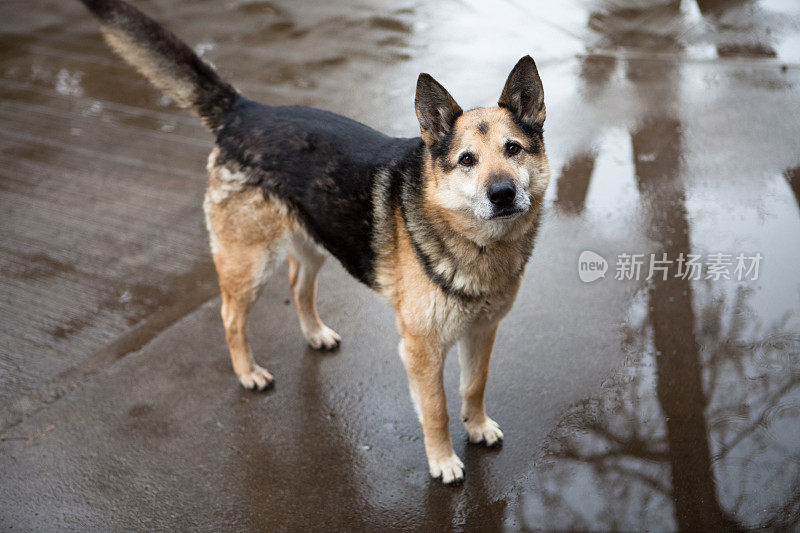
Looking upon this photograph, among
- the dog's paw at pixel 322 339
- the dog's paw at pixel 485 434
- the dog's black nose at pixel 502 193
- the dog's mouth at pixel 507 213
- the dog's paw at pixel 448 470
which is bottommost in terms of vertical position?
the dog's paw at pixel 322 339

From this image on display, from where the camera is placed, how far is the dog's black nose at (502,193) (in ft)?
9.29

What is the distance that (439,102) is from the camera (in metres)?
3.10

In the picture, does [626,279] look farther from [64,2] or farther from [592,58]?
[64,2]

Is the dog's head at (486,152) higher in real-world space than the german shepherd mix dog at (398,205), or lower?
higher

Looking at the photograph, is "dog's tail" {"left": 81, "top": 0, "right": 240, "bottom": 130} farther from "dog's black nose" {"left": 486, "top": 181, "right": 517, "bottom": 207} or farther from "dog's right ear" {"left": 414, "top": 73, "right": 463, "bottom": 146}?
"dog's black nose" {"left": 486, "top": 181, "right": 517, "bottom": 207}

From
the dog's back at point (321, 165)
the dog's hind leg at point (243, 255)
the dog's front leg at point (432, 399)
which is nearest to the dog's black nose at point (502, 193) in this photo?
the dog's back at point (321, 165)

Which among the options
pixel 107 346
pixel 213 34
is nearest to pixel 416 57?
pixel 213 34

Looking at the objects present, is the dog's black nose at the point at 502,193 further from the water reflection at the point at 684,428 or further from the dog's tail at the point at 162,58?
the dog's tail at the point at 162,58

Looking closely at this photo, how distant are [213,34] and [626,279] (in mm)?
6928

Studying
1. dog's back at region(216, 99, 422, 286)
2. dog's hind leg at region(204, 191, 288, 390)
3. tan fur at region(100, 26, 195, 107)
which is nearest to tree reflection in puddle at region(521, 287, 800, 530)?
dog's back at region(216, 99, 422, 286)

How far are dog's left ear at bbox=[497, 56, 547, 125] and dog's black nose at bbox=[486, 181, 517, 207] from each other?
467mm

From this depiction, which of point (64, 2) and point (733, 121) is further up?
point (733, 121)

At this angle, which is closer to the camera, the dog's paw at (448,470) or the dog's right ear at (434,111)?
the dog's right ear at (434,111)

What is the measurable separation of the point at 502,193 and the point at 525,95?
60 cm
